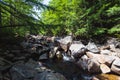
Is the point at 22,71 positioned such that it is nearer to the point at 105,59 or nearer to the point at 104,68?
the point at 104,68

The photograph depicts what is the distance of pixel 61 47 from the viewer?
13906mm

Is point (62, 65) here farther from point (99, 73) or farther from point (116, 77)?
point (116, 77)

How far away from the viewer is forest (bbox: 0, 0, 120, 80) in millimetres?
8008

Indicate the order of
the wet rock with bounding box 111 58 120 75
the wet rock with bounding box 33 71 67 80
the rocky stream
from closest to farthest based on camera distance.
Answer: the wet rock with bounding box 33 71 67 80 → the rocky stream → the wet rock with bounding box 111 58 120 75

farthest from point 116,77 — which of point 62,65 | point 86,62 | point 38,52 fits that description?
point 38,52

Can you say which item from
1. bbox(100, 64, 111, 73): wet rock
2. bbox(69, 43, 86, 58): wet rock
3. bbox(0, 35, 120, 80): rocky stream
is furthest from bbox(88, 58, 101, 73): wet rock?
bbox(69, 43, 86, 58): wet rock

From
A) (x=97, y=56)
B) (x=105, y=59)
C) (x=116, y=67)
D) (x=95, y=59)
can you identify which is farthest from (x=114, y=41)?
(x=116, y=67)

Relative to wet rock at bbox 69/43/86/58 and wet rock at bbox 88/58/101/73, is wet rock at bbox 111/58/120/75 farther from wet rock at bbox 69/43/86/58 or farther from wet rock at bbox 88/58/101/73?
wet rock at bbox 69/43/86/58

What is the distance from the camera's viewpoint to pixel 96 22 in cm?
1584

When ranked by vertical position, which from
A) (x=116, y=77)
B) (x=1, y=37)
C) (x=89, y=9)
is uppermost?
(x=89, y=9)

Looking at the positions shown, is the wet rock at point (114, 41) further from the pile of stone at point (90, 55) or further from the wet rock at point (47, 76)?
the wet rock at point (47, 76)

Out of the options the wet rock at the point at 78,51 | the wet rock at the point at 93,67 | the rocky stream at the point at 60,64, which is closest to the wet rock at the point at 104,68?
the rocky stream at the point at 60,64

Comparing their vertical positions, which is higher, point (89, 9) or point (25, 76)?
point (89, 9)

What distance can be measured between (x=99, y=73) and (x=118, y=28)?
5.86 metres
